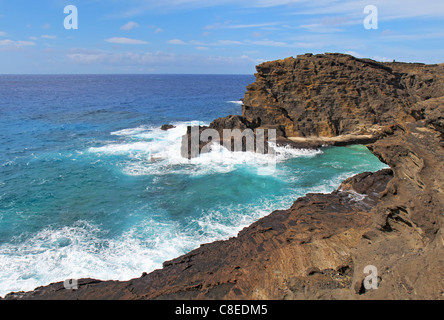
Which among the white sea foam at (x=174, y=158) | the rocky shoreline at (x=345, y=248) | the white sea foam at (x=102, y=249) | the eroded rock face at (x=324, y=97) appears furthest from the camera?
the eroded rock face at (x=324, y=97)

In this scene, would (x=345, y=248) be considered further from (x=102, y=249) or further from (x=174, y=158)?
(x=174, y=158)

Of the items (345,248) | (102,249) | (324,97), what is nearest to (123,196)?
(102,249)

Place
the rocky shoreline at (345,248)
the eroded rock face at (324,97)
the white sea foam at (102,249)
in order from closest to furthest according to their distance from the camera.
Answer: the rocky shoreline at (345,248), the white sea foam at (102,249), the eroded rock face at (324,97)

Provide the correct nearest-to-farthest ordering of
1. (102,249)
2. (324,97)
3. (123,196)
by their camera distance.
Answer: (102,249)
(123,196)
(324,97)

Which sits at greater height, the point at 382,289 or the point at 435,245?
the point at 435,245

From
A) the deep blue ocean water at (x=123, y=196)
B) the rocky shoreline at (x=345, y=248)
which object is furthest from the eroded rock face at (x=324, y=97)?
the rocky shoreline at (x=345, y=248)

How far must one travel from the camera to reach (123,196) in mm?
18453

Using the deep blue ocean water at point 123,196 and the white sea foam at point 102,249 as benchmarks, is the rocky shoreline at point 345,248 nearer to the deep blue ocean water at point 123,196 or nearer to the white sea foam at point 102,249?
the white sea foam at point 102,249

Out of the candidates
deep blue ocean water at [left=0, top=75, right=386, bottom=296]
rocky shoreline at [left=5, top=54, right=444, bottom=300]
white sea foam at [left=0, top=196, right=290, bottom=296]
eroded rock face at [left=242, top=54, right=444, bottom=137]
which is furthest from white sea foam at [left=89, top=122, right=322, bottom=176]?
rocky shoreline at [left=5, top=54, right=444, bottom=300]

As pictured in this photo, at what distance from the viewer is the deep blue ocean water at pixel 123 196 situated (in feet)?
41.2
